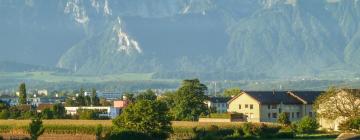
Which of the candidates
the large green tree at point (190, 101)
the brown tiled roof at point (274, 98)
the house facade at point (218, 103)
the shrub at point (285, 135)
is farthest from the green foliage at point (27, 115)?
the house facade at point (218, 103)

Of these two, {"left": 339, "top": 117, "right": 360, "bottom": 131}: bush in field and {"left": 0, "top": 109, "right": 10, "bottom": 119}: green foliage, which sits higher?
{"left": 0, "top": 109, "right": 10, "bottom": 119}: green foliage

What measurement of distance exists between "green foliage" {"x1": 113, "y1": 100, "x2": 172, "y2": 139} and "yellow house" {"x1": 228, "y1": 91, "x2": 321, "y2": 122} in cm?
3499

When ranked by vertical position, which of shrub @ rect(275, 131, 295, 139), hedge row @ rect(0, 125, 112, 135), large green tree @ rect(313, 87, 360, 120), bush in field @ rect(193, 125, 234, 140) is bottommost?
shrub @ rect(275, 131, 295, 139)

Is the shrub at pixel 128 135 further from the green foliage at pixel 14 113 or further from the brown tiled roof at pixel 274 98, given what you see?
the brown tiled roof at pixel 274 98

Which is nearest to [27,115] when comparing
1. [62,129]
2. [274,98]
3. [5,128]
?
[5,128]

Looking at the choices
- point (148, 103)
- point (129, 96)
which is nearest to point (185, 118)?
point (148, 103)

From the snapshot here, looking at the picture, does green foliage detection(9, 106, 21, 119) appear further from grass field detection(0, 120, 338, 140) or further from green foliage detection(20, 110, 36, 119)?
grass field detection(0, 120, 338, 140)

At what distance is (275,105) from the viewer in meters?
123

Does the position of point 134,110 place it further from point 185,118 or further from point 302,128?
point 185,118

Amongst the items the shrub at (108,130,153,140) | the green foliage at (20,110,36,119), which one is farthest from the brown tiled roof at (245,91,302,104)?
the shrub at (108,130,153,140)

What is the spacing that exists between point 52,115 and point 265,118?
22533 mm

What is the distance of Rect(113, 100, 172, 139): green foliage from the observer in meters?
85.5

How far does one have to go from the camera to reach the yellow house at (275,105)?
122188mm

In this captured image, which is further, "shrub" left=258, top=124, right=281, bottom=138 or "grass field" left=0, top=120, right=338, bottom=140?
"grass field" left=0, top=120, right=338, bottom=140
